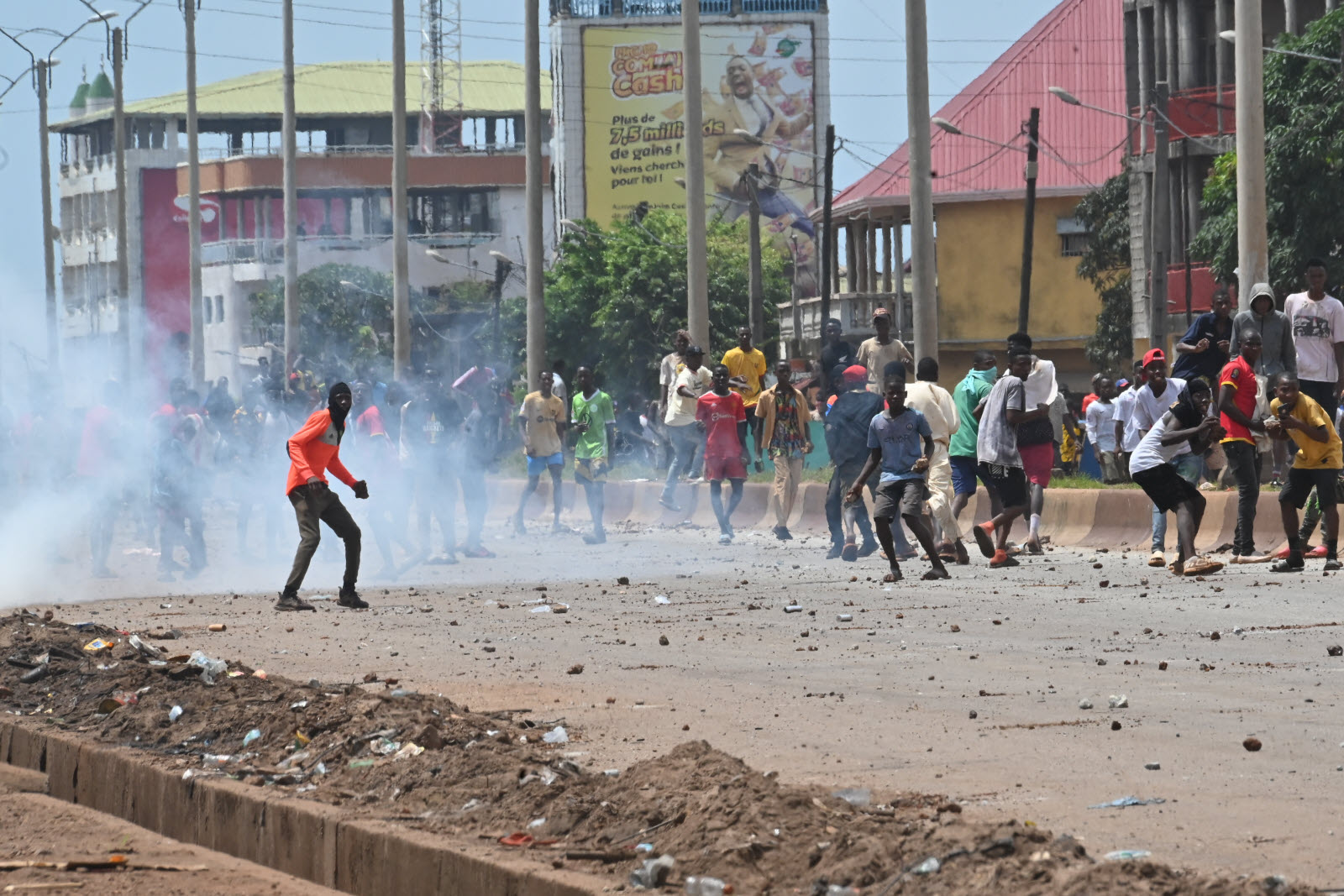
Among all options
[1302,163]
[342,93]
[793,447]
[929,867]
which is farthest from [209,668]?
[342,93]

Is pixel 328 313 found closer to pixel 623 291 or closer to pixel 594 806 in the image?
pixel 623 291

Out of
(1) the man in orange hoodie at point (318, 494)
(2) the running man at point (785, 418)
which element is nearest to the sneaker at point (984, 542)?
(2) the running man at point (785, 418)

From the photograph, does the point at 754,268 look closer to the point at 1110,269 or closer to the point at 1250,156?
the point at 1110,269

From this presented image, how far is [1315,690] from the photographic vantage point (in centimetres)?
868

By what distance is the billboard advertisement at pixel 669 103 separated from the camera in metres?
81.7

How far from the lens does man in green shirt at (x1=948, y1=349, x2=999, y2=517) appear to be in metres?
16.4

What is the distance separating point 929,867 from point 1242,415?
1022cm

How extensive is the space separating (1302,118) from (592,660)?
25.1 m

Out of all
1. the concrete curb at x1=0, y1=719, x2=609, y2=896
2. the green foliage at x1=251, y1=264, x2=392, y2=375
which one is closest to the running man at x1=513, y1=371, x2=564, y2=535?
the concrete curb at x1=0, y1=719, x2=609, y2=896

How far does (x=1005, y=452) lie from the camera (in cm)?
1559

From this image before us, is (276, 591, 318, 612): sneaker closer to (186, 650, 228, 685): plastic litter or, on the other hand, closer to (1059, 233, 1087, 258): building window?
(186, 650, 228, 685): plastic litter

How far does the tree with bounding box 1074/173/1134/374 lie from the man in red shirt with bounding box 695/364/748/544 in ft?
89.2

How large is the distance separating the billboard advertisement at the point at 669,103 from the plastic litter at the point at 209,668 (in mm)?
72426

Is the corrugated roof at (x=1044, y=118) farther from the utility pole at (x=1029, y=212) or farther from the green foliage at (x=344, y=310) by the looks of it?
the green foliage at (x=344, y=310)
